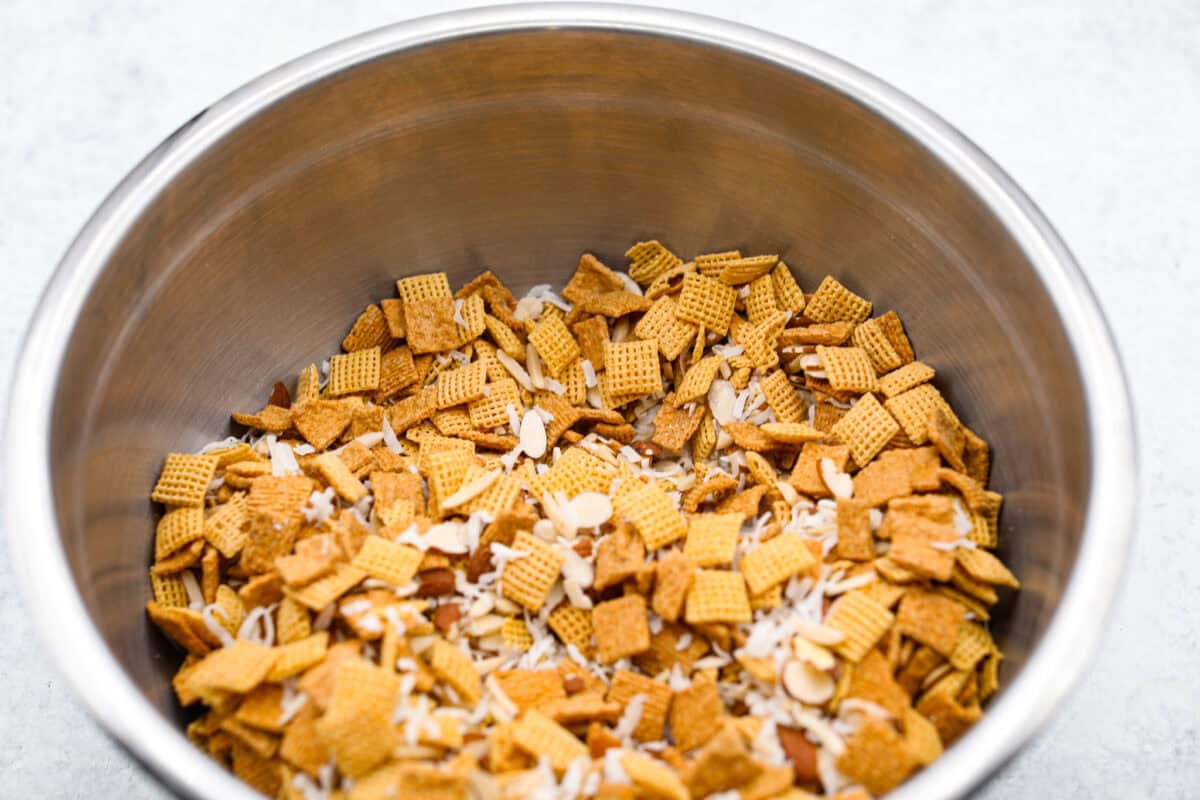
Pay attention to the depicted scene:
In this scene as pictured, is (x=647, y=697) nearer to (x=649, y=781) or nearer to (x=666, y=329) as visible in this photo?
(x=649, y=781)

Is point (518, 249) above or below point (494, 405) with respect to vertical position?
above

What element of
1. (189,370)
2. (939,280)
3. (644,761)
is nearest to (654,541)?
(644,761)

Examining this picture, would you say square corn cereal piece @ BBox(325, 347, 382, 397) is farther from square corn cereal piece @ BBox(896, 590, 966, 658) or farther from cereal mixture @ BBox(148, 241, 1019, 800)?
square corn cereal piece @ BBox(896, 590, 966, 658)

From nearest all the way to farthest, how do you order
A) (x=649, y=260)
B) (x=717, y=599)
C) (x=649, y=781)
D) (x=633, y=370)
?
(x=649, y=781)
(x=717, y=599)
(x=633, y=370)
(x=649, y=260)

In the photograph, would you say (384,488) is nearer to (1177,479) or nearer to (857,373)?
(857,373)

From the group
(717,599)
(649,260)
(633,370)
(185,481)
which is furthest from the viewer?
(649,260)

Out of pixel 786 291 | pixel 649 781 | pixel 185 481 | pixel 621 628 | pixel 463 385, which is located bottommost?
pixel 649 781

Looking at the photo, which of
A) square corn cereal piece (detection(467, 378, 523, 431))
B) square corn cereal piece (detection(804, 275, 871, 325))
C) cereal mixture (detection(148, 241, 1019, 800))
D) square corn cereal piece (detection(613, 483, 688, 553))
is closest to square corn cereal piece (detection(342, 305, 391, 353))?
cereal mixture (detection(148, 241, 1019, 800))

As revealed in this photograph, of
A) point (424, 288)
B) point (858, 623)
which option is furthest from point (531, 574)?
point (424, 288)
